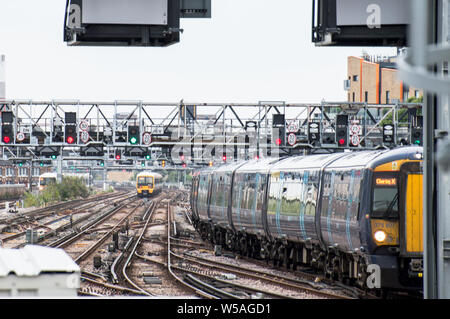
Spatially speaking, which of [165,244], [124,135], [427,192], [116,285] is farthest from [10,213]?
[427,192]

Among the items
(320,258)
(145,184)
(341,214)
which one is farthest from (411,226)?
(145,184)

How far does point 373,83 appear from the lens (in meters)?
77.3

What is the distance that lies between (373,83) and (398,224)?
63.4 metres

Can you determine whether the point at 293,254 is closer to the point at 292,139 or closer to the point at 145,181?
the point at 292,139

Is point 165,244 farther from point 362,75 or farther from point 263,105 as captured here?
point 362,75

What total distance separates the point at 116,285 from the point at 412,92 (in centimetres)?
6845

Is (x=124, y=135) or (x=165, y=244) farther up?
(x=124, y=135)

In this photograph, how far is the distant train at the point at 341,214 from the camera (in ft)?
49.2

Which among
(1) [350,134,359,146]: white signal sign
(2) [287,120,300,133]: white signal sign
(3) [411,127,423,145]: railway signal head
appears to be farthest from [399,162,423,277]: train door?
(2) [287,120,300,133]: white signal sign

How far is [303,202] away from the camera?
19.8 m
